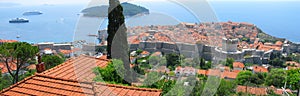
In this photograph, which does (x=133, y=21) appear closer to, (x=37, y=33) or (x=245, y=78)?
(x=245, y=78)

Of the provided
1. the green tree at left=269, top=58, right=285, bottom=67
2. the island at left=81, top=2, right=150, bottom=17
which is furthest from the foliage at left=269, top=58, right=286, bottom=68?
the island at left=81, top=2, right=150, bottom=17

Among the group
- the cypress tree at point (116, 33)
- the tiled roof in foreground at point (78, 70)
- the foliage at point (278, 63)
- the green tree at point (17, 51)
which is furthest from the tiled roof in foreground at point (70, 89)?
the foliage at point (278, 63)

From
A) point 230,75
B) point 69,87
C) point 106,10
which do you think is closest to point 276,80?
point 230,75

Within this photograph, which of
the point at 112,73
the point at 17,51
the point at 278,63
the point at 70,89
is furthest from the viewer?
the point at 278,63

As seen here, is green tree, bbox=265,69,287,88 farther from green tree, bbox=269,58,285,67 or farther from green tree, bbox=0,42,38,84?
green tree, bbox=0,42,38,84

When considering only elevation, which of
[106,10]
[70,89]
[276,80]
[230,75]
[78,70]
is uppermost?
[106,10]

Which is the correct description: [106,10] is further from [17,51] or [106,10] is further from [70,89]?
[70,89]

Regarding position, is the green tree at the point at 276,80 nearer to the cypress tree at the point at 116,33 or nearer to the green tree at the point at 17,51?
the cypress tree at the point at 116,33

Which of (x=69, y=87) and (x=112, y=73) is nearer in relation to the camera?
(x=69, y=87)
